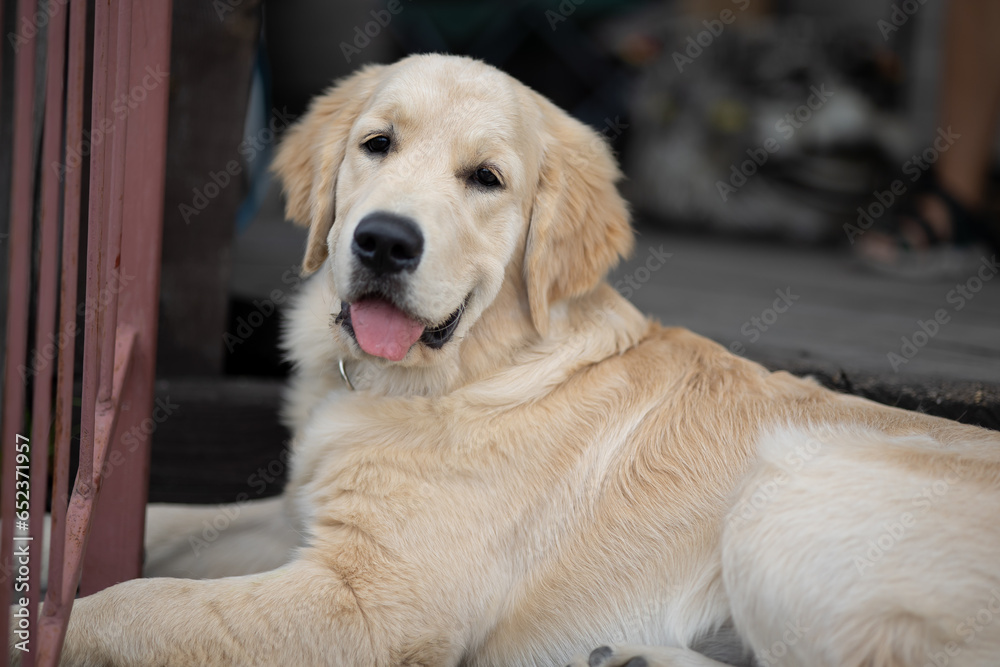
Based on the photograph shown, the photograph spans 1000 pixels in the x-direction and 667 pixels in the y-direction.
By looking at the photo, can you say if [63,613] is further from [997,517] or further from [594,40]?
[594,40]

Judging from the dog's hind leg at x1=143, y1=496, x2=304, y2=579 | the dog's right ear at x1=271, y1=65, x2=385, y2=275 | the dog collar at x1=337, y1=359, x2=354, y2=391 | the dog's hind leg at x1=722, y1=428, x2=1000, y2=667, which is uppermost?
the dog's right ear at x1=271, y1=65, x2=385, y2=275

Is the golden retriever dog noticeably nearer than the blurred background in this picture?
Yes

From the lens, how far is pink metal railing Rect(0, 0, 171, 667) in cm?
115

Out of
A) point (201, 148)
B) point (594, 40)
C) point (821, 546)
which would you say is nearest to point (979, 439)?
point (821, 546)

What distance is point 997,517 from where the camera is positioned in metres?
1.92

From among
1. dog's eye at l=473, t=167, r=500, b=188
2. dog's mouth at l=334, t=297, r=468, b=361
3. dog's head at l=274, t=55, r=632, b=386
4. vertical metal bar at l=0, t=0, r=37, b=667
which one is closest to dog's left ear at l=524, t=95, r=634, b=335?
dog's head at l=274, t=55, r=632, b=386

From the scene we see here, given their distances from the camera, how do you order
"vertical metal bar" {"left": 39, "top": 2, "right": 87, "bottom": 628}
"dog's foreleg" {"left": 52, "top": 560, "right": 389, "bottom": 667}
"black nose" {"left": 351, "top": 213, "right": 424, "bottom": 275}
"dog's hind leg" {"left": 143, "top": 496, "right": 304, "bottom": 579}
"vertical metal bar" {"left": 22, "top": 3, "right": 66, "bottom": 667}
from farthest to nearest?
"dog's hind leg" {"left": 143, "top": 496, "right": 304, "bottom": 579} < "black nose" {"left": 351, "top": 213, "right": 424, "bottom": 275} < "dog's foreleg" {"left": 52, "top": 560, "right": 389, "bottom": 667} < "vertical metal bar" {"left": 39, "top": 2, "right": 87, "bottom": 628} < "vertical metal bar" {"left": 22, "top": 3, "right": 66, "bottom": 667}

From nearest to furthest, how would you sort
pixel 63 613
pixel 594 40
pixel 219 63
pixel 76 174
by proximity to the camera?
pixel 76 174 → pixel 63 613 → pixel 219 63 → pixel 594 40

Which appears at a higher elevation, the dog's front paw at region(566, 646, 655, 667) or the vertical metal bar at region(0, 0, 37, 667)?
the vertical metal bar at region(0, 0, 37, 667)

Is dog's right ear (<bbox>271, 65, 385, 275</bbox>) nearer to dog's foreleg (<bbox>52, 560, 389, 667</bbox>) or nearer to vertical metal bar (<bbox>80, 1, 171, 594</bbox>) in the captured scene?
vertical metal bar (<bbox>80, 1, 171, 594</bbox>)

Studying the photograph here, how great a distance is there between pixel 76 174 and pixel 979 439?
2.20 metres

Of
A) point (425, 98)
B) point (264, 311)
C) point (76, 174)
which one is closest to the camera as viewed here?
point (76, 174)

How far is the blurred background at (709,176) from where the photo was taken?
10.5 ft

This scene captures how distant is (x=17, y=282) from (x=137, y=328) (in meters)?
1.37
